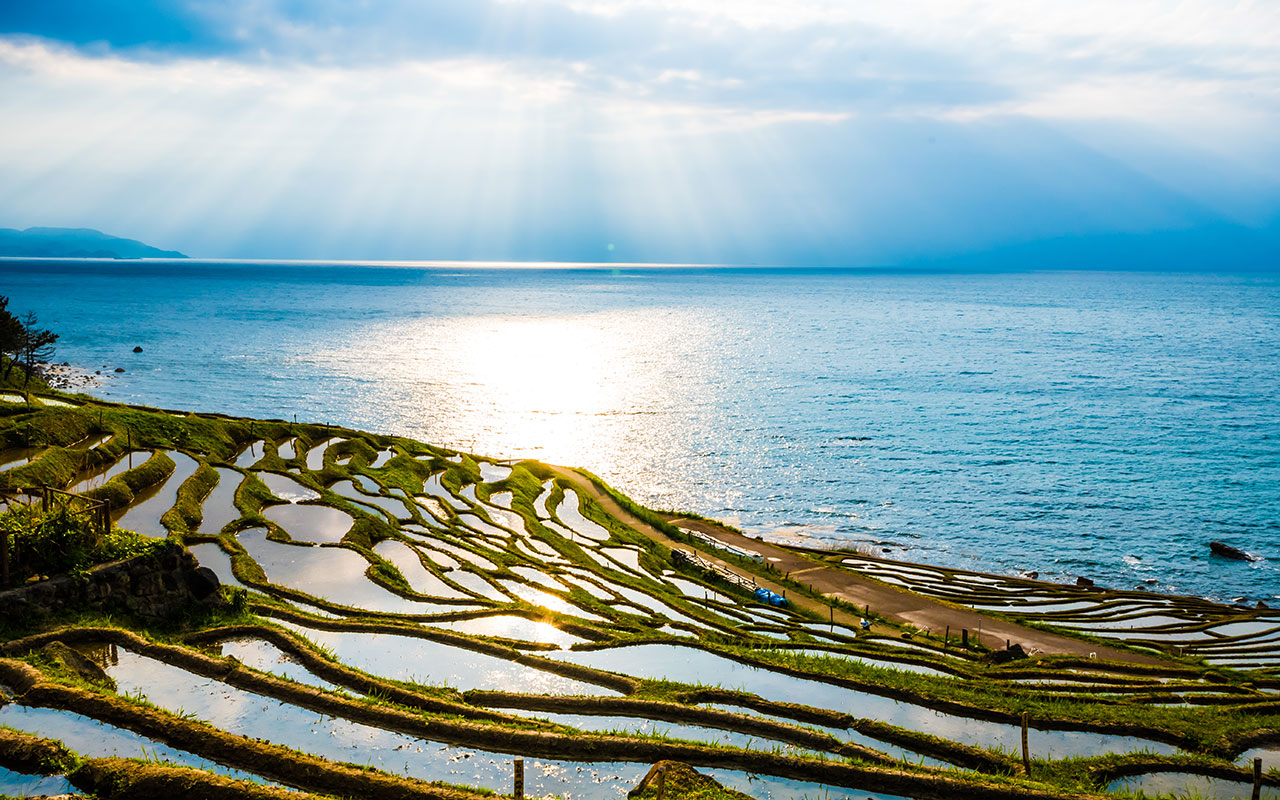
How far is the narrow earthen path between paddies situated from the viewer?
165 ft

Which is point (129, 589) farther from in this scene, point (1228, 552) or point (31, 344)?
point (31, 344)

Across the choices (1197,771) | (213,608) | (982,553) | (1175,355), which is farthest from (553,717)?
(1175,355)

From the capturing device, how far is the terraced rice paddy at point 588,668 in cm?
2438

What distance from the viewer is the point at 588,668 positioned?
32594 mm

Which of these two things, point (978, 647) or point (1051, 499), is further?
point (1051, 499)

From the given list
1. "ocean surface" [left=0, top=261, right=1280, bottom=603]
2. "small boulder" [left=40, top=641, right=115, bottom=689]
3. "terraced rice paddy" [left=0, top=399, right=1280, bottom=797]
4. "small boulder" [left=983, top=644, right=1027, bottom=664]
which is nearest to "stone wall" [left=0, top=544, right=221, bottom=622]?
"terraced rice paddy" [left=0, top=399, right=1280, bottom=797]

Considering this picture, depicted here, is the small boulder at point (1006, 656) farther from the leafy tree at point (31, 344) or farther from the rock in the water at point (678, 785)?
the leafy tree at point (31, 344)

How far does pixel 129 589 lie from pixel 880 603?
47642 mm

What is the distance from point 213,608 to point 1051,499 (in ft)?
272

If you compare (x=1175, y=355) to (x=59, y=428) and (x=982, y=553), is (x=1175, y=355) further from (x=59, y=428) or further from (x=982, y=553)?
(x=59, y=428)

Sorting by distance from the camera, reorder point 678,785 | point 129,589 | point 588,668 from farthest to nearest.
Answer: point 588,668 < point 129,589 < point 678,785

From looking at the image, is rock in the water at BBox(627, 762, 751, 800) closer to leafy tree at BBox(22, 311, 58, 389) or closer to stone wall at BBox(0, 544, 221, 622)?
stone wall at BBox(0, 544, 221, 622)

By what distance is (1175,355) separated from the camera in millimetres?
182875

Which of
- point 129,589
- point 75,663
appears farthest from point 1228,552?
point 75,663
